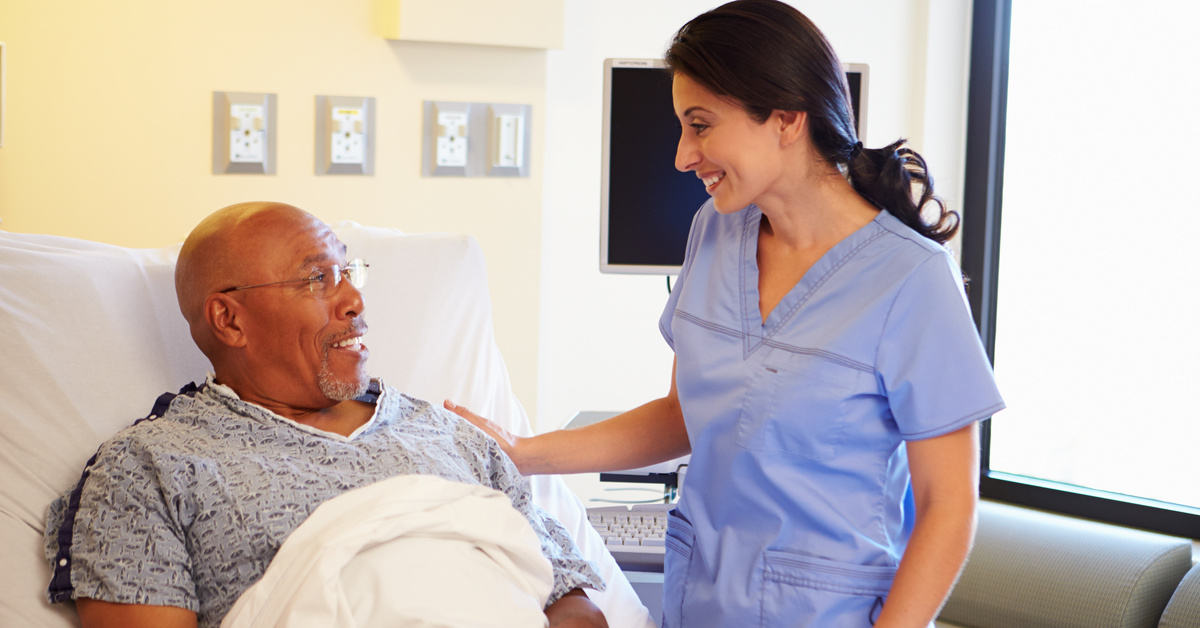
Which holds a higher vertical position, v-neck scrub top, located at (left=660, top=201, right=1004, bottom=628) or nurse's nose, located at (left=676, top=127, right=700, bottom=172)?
nurse's nose, located at (left=676, top=127, right=700, bottom=172)

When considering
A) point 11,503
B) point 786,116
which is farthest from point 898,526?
point 11,503

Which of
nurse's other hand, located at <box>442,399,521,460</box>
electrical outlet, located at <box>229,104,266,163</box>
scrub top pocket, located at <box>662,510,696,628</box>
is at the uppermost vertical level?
electrical outlet, located at <box>229,104,266,163</box>

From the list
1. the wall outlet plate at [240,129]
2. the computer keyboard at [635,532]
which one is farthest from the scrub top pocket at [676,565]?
the wall outlet plate at [240,129]

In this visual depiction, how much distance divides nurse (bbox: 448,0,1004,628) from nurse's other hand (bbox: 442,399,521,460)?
1.00 ft

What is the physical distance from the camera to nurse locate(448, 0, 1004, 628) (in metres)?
1.19

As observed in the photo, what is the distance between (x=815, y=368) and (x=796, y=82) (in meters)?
0.34

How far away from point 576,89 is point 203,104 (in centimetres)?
89

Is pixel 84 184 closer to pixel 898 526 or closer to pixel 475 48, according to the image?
pixel 475 48

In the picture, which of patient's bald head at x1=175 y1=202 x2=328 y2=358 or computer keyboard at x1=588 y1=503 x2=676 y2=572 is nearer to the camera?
patient's bald head at x1=175 y1=202 x2=328 y2=358

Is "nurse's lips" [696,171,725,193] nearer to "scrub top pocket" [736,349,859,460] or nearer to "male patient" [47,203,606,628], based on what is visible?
"scrub top pocket" [736,349,859,460]

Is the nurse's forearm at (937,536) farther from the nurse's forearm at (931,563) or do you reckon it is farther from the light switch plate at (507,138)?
the light switch plate at (507,138)

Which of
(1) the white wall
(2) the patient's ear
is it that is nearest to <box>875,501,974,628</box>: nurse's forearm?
(2) the patient's ear

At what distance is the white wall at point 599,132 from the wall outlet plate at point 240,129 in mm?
687

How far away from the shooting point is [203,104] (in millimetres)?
2184
